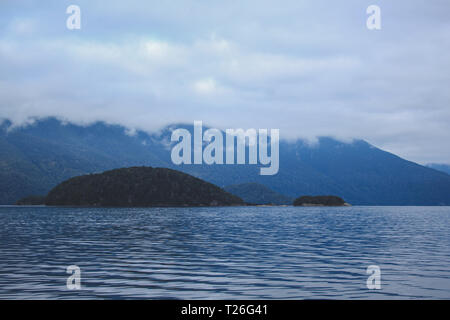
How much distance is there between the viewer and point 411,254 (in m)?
60.1

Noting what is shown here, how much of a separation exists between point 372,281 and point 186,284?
1524 centimetres

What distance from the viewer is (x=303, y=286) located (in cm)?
3716

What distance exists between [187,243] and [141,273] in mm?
31355

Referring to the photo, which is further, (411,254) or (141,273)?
(411,254)
